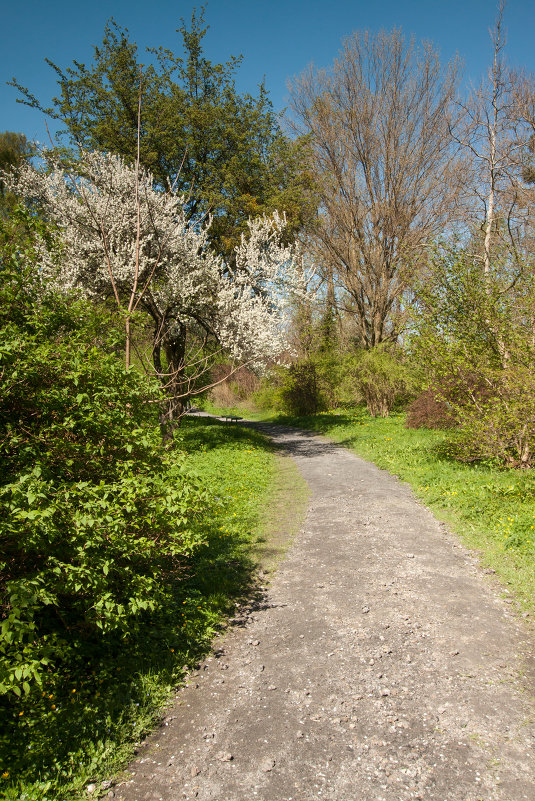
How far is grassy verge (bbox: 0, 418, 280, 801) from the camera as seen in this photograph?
2.72 metres

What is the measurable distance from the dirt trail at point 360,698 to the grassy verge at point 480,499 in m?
0.39

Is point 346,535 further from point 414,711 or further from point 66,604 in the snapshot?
Answer: point 66,604

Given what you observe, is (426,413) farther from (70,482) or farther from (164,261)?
(70,482)

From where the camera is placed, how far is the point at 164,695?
11.7ft

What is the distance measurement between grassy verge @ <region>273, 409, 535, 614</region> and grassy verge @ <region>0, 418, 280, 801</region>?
292cm

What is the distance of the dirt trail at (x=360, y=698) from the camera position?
2773mm

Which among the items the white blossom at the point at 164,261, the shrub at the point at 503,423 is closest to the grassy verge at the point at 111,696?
the shrub at the point at 503,423

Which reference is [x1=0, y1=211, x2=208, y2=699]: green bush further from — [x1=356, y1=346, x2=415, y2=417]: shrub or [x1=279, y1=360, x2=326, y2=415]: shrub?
[x1=279, y1=360, x2=326, y2=415]: shrub

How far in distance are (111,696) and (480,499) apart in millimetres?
6077

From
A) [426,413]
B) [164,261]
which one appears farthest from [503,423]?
[164,261]

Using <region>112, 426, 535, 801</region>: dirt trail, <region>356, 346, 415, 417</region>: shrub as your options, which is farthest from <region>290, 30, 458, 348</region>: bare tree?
<region>112, 426, 535, 801</region>: dirt trail

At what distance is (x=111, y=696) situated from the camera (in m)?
3.39

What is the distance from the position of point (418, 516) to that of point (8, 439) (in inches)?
246

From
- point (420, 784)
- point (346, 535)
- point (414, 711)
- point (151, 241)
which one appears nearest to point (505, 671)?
point (414, 711)
